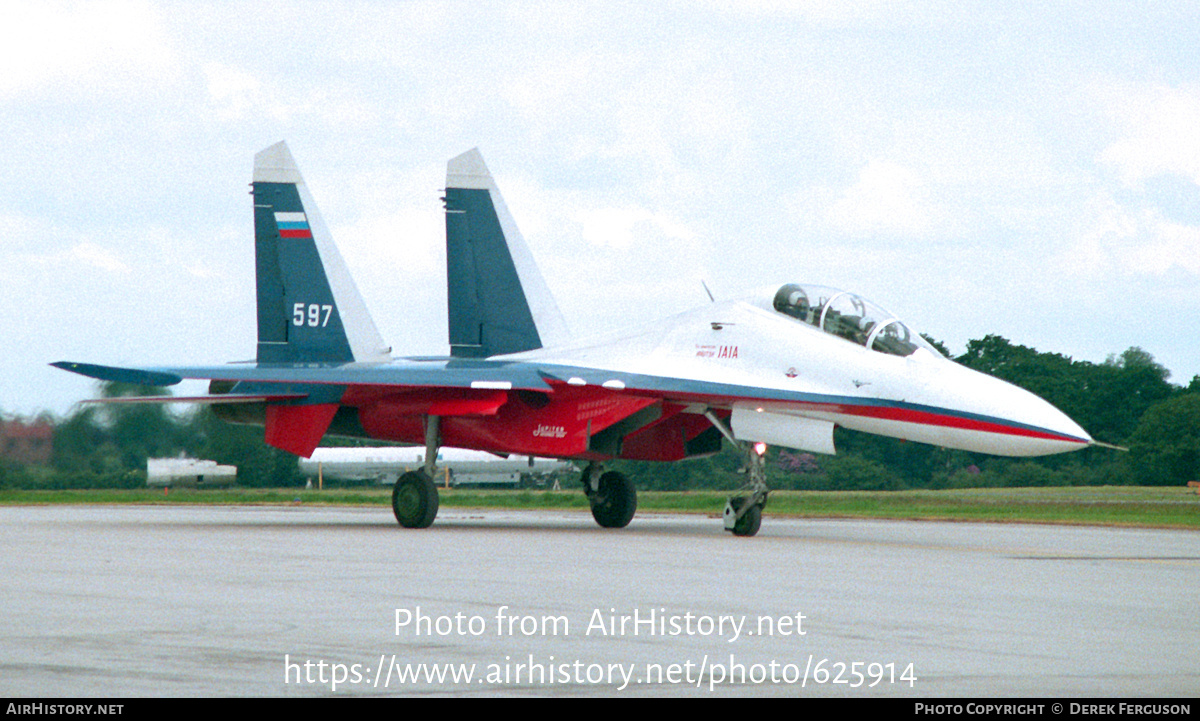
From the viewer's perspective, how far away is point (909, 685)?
6.40 m

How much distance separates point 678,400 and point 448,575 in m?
6.94

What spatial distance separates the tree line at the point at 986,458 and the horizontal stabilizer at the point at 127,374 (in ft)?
33.7

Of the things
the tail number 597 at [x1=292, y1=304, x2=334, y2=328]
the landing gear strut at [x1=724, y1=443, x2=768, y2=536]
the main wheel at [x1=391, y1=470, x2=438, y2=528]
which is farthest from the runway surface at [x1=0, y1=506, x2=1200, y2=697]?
the tail number 597 at [x1=292, y1=304, x2=334, y2=328]

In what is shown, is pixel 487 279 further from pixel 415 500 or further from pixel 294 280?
pixel 415 500

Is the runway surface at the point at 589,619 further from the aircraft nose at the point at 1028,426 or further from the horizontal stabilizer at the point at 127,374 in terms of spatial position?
the horizontal stabilizer at the point at 127,374

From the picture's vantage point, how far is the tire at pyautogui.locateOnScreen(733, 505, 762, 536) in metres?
17.6

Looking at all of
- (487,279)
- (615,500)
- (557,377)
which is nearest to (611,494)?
(615,500)

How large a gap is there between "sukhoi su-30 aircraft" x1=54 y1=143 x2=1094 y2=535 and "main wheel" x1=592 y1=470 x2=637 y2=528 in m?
0.02

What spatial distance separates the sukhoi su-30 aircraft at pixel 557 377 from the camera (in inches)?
645

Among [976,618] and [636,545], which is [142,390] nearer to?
[636,545]

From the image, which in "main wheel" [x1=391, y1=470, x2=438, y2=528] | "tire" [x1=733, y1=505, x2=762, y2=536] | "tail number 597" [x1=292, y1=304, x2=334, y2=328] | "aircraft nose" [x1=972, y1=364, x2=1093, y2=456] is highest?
"tail number 597" [x1=292, y1=304, x2=334, y2=328]

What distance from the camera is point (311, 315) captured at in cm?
2238

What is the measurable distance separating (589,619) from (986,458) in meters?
47.6

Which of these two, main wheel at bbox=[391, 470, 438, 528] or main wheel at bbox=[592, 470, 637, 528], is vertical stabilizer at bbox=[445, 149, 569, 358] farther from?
main wheel at bbox=[391, 470, 438, 528]
